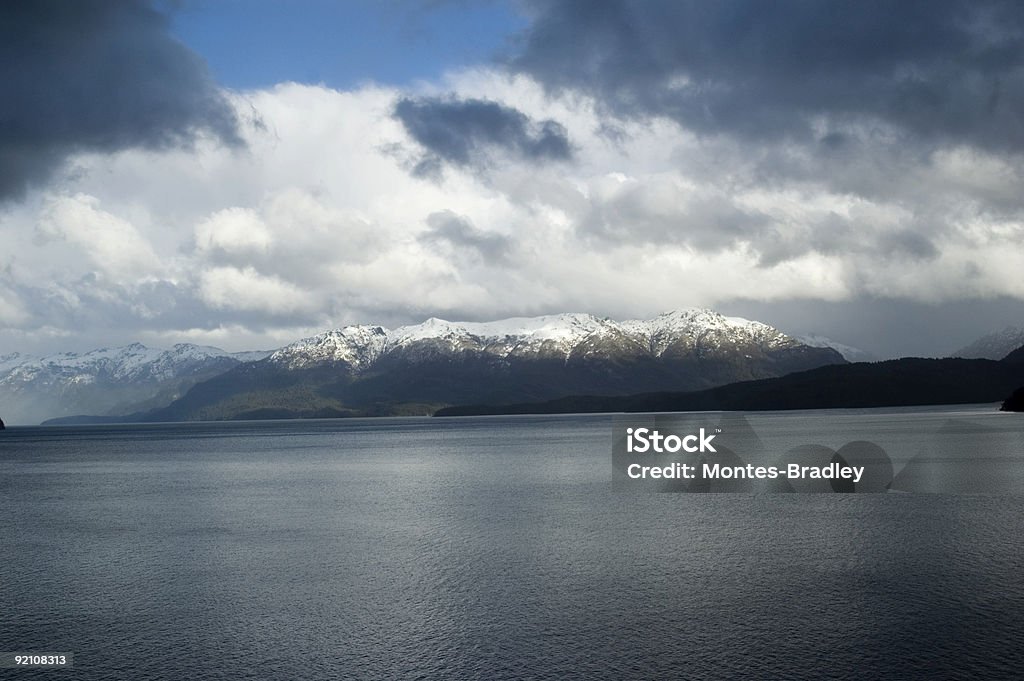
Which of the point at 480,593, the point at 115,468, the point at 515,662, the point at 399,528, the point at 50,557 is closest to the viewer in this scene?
the point at 515,662

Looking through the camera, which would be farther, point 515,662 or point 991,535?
point 991,535

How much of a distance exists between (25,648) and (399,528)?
26.4 m

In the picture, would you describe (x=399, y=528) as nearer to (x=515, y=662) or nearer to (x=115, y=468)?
(x=515, y=662)

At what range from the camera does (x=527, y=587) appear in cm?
3262

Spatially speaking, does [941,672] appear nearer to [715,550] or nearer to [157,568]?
[715,550]

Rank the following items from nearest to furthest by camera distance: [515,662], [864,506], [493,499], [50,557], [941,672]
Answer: [941,672] → [515,662] → [50,557] → [864,506] → [493,499]

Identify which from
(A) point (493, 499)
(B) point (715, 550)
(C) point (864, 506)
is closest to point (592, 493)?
(A) point (493, 499)

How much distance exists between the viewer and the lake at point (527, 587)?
76.2 ft

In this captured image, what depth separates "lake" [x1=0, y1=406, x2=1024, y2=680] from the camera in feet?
76.2

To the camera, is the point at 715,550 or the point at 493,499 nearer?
the point at 715,550

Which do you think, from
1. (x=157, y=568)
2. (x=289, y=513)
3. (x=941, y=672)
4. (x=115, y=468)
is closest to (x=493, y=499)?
(x=289, y=513)

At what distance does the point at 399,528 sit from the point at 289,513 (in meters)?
12.5

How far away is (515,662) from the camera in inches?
903

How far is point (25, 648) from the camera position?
25359 mm
